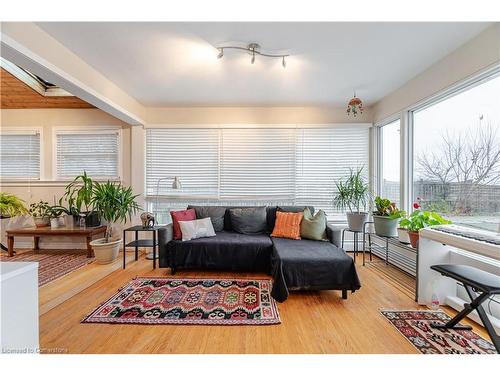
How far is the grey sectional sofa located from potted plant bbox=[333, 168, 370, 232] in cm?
67

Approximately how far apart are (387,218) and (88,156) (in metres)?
5.07

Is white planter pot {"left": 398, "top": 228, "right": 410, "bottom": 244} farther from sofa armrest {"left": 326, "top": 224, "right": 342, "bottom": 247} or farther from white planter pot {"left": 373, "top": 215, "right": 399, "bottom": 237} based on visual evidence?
sofa armrest {"left": 326, "top": 224, "right": 342, "bottom": 247}

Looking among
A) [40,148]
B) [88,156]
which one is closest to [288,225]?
[88,156]

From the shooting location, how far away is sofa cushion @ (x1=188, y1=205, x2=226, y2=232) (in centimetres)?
388

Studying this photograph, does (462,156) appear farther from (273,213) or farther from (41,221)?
(41,221)

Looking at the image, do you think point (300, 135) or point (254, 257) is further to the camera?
point (300, 135)

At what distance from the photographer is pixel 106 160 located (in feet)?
15.1

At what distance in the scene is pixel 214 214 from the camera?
12.9ft

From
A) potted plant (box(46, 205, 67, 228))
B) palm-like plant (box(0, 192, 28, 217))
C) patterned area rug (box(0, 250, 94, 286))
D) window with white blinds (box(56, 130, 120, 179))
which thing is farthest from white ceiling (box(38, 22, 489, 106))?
palm-like plant (box(0, 192, 28, 217))

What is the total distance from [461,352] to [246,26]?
309 centimetres

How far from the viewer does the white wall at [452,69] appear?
222 cm

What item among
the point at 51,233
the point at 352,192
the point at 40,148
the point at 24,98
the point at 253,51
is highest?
the point at 24,98
